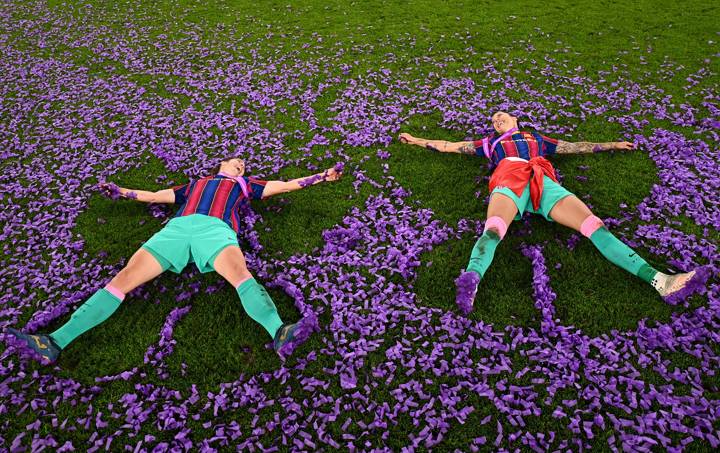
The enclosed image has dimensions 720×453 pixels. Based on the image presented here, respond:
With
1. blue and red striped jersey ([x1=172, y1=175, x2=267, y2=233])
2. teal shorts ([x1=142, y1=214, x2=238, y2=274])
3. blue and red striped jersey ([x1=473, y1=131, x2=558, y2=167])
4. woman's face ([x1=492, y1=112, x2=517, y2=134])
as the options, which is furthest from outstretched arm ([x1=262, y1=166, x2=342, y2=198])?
woman's face ([x1=492, y1=112, x2=517, y2=134])

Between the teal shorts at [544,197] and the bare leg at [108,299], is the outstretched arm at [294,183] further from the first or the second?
the teal shorts at [544,197]

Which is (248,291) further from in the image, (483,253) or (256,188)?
(483,253)

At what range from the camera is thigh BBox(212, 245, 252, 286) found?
516 cm

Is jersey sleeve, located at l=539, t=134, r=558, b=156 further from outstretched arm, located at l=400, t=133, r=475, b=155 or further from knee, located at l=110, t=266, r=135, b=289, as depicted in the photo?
knee, located at l=110, t=266, r=135, b=289

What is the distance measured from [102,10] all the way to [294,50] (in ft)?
35.7

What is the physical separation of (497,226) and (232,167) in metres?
4.11

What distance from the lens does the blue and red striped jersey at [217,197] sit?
19.4ft

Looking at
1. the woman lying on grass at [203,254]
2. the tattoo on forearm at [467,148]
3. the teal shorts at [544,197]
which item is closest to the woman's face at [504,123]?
the tattoo on forearm at [467,148]

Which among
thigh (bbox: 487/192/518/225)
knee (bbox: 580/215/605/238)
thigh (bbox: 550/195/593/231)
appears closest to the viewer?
knee (bbox: 580/215/605/238)

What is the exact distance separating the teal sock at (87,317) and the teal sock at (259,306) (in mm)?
1569

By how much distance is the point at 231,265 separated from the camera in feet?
17.2

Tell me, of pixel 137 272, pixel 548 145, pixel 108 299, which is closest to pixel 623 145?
pixel 548 145

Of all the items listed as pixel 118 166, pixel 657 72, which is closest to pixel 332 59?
pixel 118 166

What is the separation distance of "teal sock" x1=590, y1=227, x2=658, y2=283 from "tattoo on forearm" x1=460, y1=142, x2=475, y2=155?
2.61 metres
